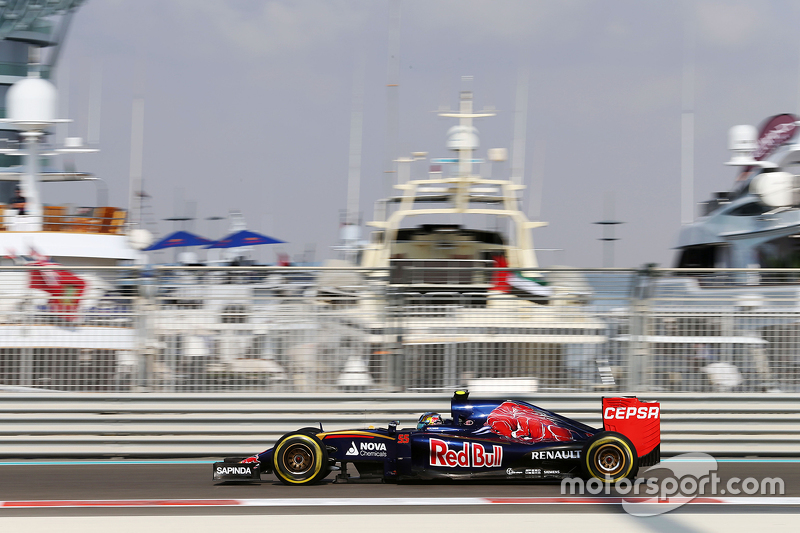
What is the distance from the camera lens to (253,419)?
8.03m

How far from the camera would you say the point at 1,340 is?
796 centimetres

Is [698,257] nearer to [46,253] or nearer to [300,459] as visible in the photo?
[300,459]

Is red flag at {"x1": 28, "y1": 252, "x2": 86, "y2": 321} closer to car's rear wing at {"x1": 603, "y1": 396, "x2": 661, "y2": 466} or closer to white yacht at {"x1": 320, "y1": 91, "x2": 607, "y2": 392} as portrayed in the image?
white yacht at {"x1": 320, "y1": 91, "x2": 607, "y2": 392}

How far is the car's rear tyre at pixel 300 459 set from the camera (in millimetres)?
6523

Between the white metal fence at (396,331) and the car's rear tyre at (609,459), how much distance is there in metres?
Answer: 1.80

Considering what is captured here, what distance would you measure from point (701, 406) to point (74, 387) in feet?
19.3

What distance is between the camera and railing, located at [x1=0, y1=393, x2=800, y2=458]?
7984mm

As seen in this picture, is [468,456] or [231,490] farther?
[231,490]

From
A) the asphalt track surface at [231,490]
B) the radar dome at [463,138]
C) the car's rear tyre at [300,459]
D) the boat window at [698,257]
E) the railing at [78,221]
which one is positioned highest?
the radar dome at [463,138]

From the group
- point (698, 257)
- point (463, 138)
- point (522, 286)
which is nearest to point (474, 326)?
→ point (522, 286)

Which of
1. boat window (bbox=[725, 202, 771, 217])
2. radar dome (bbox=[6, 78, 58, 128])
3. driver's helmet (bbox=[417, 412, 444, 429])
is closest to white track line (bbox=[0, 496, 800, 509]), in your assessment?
driver's helmet (bbox=[417, 412, 444, 429])

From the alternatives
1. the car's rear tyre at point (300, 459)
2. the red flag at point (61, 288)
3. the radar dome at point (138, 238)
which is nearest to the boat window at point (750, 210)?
the car's rear tyre at point (300, 459)

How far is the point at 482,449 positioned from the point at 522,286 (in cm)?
215

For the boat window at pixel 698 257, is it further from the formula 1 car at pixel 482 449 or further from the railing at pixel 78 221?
the railing at pixel 78 221
